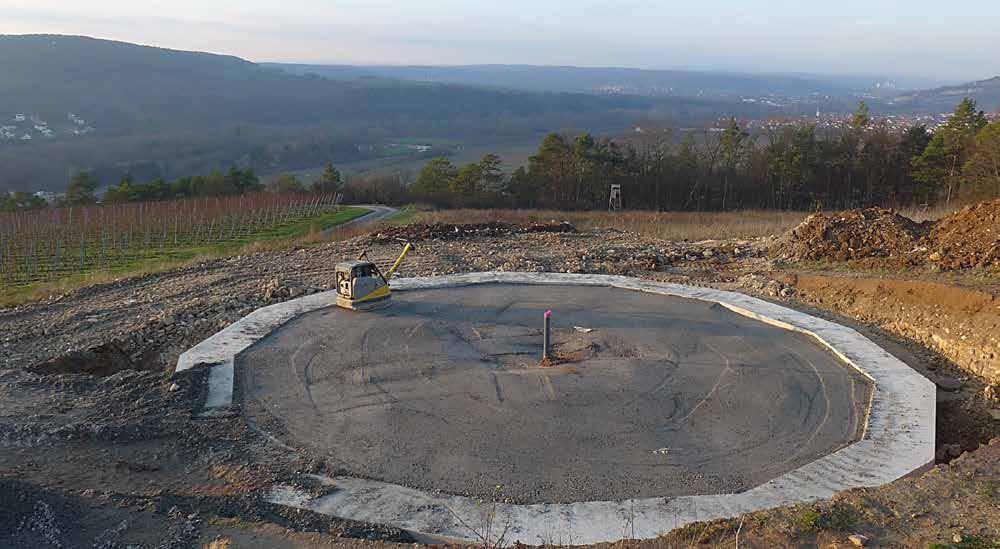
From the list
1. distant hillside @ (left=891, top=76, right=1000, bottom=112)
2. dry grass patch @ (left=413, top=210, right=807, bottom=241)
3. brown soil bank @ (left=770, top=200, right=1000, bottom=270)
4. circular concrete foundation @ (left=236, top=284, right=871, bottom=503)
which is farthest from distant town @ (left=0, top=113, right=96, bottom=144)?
distant hillside @ (left=891, top=76, right=1000, bottom=112)

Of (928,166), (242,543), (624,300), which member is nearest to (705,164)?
(928,166)

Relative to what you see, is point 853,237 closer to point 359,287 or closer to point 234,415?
point 359,287

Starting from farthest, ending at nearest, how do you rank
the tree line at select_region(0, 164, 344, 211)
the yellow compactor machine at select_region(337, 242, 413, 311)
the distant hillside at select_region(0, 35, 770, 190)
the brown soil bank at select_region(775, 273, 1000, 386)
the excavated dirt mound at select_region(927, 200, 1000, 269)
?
the distant hillside at select_region(0, 35, 770, 190) < the tree line at select_region(0, 164, 344, 211) < the excavated dirt mound at select_region(927, 200, 1000, 269) < the yellow compactor machine at select_region(337, 242, 413, 311) < the brown soil bank at select_region(775, 273, 1000, 386)

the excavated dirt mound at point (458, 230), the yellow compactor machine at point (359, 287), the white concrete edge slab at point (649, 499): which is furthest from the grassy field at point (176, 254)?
the white concrete edge slab at point (649, 499)

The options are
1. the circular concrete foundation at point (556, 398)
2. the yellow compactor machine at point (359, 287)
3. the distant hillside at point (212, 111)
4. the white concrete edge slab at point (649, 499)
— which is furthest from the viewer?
the distant hillside at point (212, 111)

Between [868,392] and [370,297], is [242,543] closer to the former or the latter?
[370,297]

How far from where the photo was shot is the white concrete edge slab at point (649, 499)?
23.3 feet

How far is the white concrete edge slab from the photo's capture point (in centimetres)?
711

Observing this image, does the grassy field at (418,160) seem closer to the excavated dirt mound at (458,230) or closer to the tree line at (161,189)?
the tree line at (161,189)

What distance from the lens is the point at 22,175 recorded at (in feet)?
229

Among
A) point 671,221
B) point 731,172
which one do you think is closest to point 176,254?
point 671,221

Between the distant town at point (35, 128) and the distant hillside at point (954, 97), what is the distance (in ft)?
410

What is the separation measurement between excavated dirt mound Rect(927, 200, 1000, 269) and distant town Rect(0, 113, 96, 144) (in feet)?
319

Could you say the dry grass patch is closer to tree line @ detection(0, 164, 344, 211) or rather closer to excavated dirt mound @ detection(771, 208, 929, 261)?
excavated dirt mound @ detection(771, 208, 929, 261)
